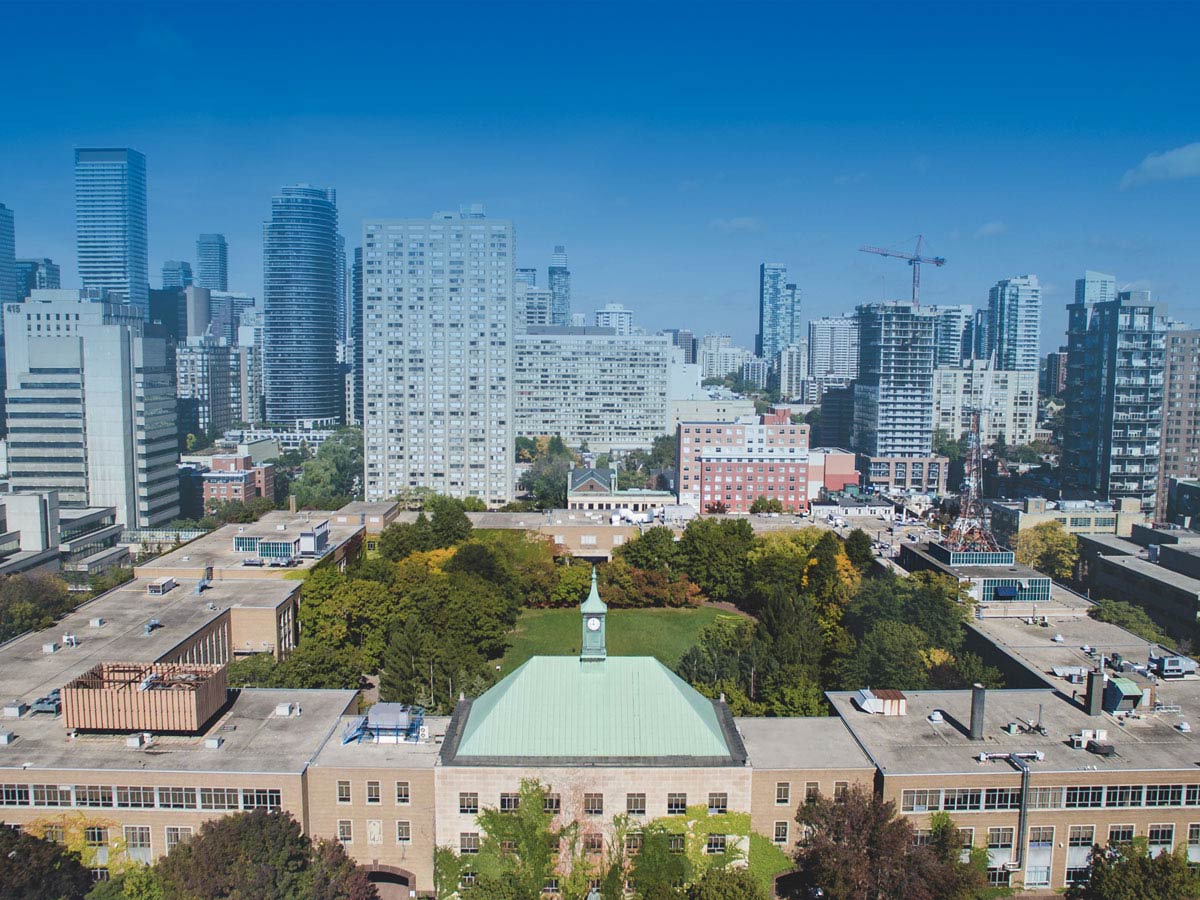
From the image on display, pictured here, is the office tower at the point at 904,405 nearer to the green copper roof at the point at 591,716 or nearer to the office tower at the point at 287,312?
the green copper roof at the point at 591,716

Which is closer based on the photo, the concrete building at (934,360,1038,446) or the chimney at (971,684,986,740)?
the chimney at (971,684,986,740)

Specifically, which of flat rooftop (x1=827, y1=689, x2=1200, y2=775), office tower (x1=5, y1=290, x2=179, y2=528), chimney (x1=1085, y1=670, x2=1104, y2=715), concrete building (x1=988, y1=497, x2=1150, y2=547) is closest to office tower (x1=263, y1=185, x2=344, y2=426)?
office tower (x1=5, y1=290, x2=179, y2=528)

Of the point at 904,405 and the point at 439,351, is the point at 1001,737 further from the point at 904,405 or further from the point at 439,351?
the point at 904,405

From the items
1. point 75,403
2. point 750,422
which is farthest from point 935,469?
point 75,403

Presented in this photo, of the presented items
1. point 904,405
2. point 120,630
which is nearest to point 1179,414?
point 904,405

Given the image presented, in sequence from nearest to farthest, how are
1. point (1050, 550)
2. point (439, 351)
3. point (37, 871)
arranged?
point (37, 871) < point (1050, 550) < point (439, 351)

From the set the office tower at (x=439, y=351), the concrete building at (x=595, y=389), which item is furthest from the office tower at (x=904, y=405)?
the office tower at (x=439, y=351)

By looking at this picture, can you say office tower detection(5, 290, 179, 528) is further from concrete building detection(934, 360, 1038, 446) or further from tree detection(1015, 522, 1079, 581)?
concrete building detection(934, 360, 1038, 446)
